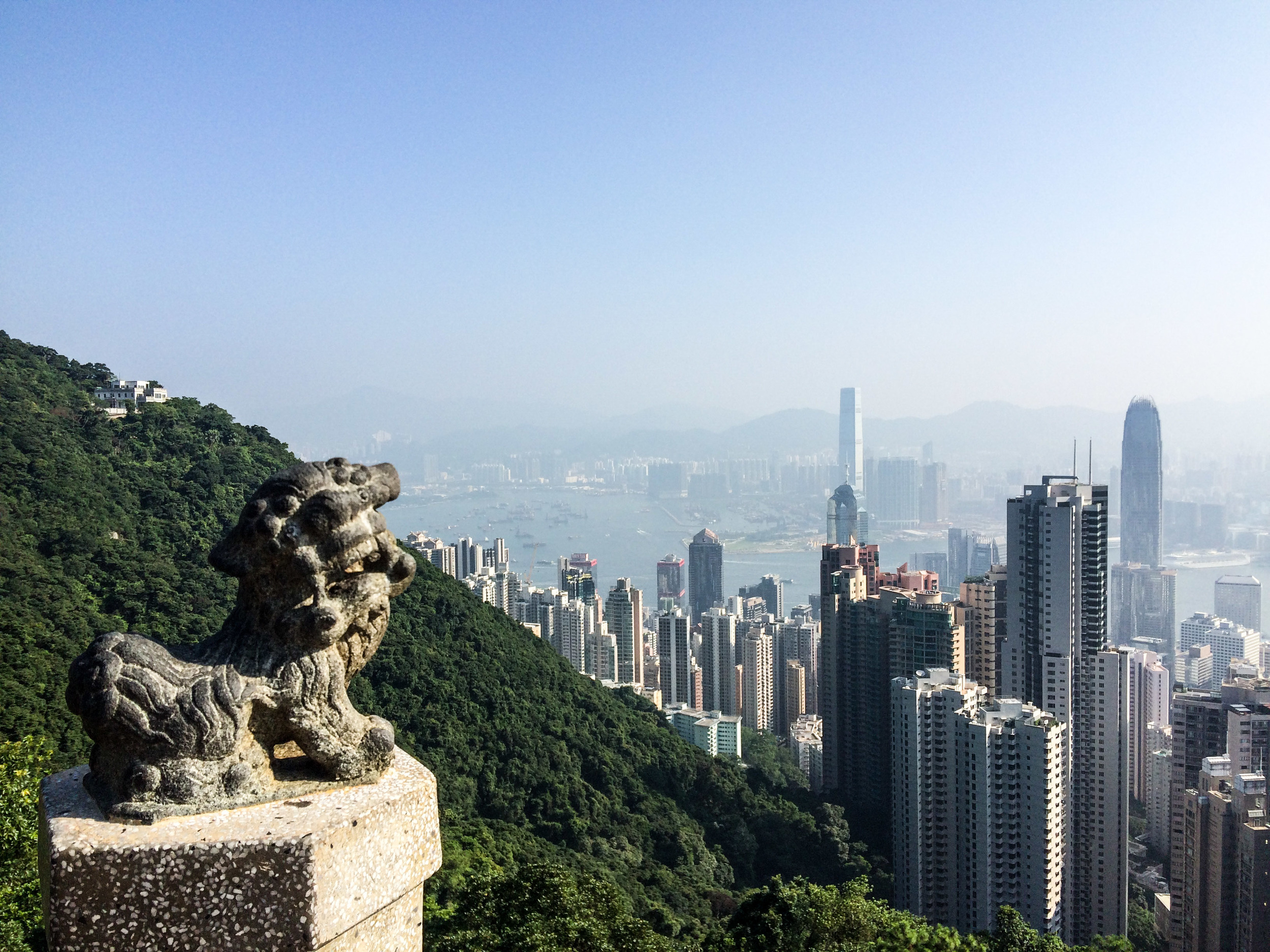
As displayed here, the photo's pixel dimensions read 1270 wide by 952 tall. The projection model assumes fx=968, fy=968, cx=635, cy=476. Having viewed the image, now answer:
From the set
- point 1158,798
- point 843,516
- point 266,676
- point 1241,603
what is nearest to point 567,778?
point 266,676

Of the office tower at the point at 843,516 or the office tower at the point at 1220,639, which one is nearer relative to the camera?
the office tower at the point at 1220,639

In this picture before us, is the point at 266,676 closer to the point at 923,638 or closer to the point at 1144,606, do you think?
the point at 923,638

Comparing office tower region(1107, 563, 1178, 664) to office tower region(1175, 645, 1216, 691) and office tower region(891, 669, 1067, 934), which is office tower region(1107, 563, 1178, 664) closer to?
office tower region(1175, 645, 1216, 691)

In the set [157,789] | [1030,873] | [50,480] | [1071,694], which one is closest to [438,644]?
[50,480]

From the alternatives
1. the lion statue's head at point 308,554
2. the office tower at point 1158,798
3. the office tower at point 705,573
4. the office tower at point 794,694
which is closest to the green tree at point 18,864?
the lion statue's head at point 308,554

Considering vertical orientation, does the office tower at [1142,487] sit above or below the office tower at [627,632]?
above

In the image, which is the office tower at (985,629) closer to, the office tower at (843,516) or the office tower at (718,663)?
the office tower at (718,663)
